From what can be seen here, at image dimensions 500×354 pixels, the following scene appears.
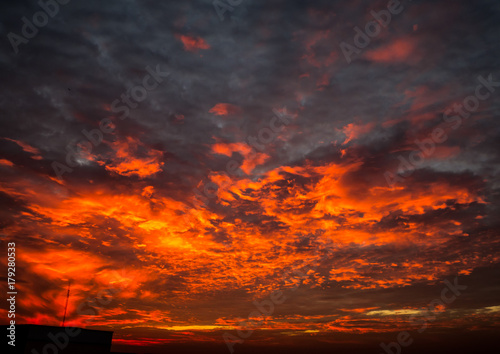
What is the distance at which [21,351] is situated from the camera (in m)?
37.5

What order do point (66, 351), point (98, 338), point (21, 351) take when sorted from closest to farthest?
point (21, 351) < point (66, 351) < point (98, 338)

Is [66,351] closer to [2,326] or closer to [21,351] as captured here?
[21,351]

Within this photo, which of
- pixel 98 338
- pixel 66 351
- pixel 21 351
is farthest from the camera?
pixel 98 338

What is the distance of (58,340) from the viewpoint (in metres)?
39.7

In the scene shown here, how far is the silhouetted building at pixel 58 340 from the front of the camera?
37.9 m

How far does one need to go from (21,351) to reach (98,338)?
9.57 meters

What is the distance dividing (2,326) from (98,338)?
11.5 meters

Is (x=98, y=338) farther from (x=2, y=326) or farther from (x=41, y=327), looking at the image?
(x=2, y=326)

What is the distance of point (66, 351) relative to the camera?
41281mm

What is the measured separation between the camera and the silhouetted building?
1492 inches

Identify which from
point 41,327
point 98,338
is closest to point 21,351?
point 41,327

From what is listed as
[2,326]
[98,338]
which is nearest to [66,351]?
[98,338]

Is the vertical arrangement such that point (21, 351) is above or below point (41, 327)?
below

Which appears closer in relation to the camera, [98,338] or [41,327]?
[41,327]
